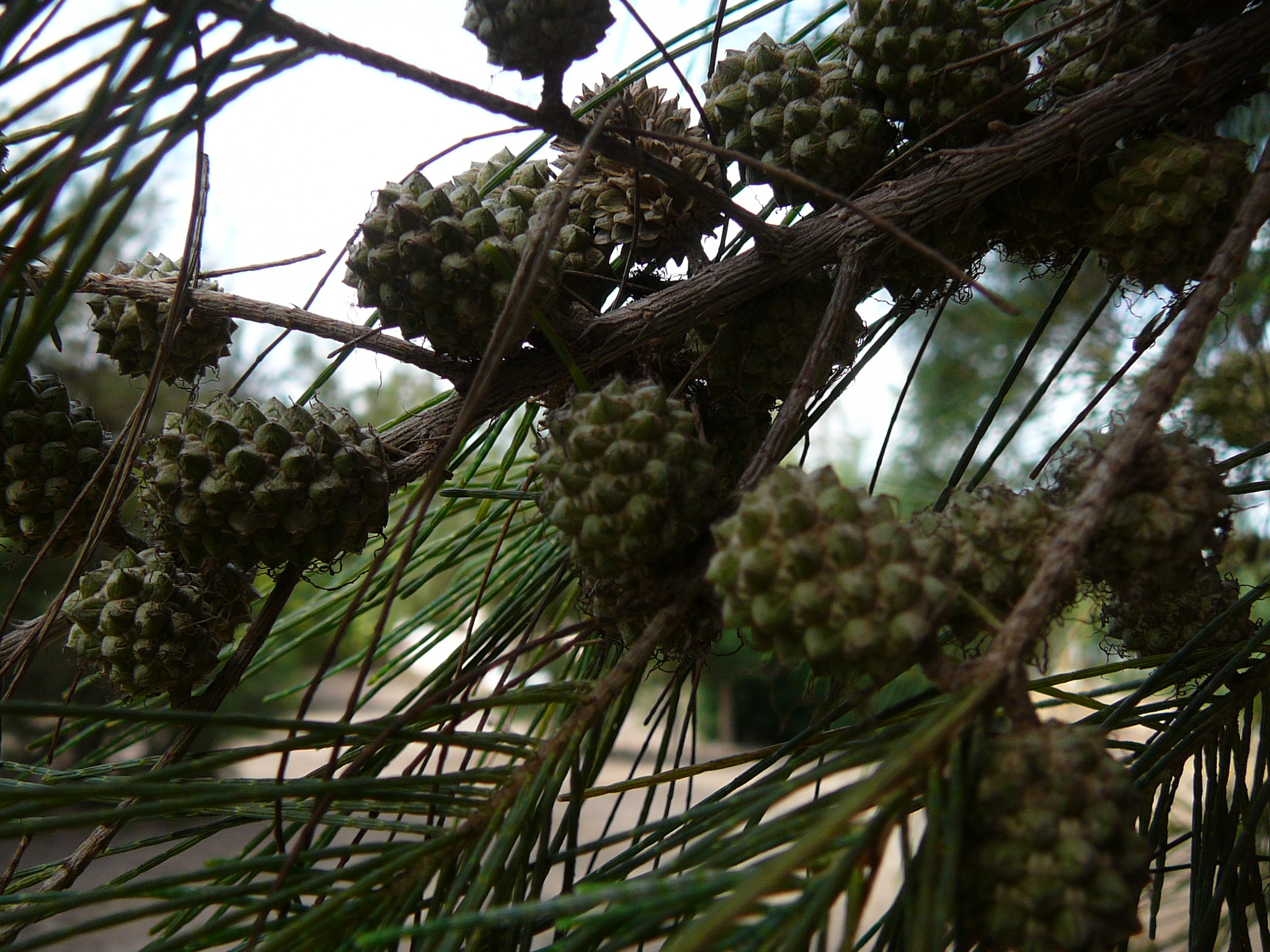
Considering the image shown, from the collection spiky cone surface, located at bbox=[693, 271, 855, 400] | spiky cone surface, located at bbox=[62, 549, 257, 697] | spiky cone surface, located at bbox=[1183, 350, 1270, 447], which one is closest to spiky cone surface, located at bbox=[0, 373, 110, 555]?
spiky cone surface, located at bbox=[62, 549, 257, 697]

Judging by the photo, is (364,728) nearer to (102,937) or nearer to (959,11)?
(959,11)

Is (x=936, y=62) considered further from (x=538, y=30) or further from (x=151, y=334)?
(x=151, y=334)

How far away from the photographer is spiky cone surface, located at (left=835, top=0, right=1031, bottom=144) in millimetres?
356

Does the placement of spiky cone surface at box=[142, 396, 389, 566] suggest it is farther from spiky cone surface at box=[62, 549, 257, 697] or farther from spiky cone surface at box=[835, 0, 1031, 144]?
spiky cone surface at box=[835, 0, 1031, 144]

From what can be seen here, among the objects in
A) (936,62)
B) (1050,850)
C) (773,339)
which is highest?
(936,62)

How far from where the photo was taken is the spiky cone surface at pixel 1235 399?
2.62 ft

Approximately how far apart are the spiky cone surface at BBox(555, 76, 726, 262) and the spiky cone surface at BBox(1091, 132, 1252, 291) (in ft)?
0.56

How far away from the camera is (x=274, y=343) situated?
39 cm

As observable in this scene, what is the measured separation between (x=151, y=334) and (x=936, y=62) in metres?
0.38

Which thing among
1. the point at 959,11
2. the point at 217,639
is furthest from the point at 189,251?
the point at 959,11

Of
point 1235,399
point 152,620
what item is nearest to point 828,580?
point 152,620

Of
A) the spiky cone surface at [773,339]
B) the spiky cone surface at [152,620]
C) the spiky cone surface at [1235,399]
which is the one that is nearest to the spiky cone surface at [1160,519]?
the spiky cone surface at [773,339]

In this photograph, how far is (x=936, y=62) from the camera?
36 cm

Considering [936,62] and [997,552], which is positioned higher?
[936,62]
